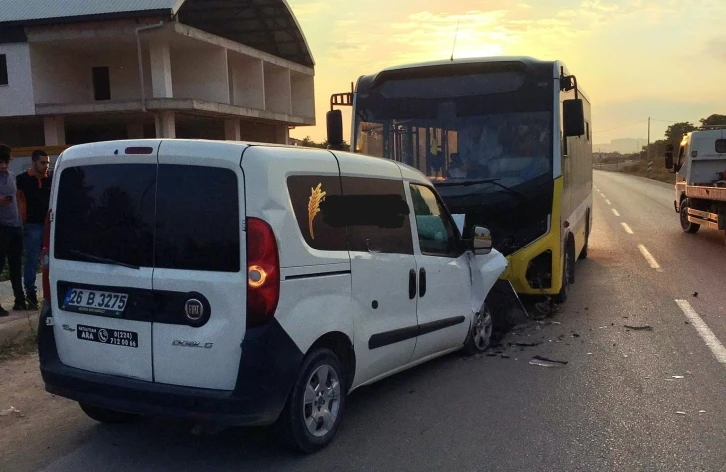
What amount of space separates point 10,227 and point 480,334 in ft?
18.0

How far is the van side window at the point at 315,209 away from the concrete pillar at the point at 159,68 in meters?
27.9

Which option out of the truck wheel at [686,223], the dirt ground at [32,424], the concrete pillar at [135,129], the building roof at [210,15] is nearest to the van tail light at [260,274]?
the dirt ground at [32,424]

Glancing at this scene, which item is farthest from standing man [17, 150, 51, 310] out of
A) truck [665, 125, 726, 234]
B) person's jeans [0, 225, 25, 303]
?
truck [665, 125, 726, 234]

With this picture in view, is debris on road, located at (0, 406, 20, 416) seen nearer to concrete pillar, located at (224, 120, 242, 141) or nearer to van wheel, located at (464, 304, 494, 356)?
van wheel, located at (464, 304, 494, 356)

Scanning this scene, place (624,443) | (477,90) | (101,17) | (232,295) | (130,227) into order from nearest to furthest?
(232,295)
(130,227)
(624,443)
(477,90)
(101,17)

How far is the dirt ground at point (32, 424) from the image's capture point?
4.36 m

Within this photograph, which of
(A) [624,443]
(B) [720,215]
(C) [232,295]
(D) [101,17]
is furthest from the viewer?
(D) [101,17]

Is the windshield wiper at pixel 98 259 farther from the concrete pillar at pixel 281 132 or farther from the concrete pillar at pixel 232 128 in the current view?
the concrete pillar at pixel 281 132

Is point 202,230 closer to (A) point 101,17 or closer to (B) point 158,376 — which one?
(B) point 158,376

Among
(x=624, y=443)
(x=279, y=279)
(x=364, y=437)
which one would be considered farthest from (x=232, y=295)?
(x=624, y=443)

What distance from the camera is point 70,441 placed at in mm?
4586

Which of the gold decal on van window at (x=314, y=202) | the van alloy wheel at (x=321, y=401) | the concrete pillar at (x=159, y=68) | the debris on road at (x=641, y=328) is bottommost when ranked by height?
the debris on road at (x=641, y=328)

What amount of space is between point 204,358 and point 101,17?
28819 millimetres

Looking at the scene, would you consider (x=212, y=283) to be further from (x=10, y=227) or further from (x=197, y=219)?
(x=10, y=227)
